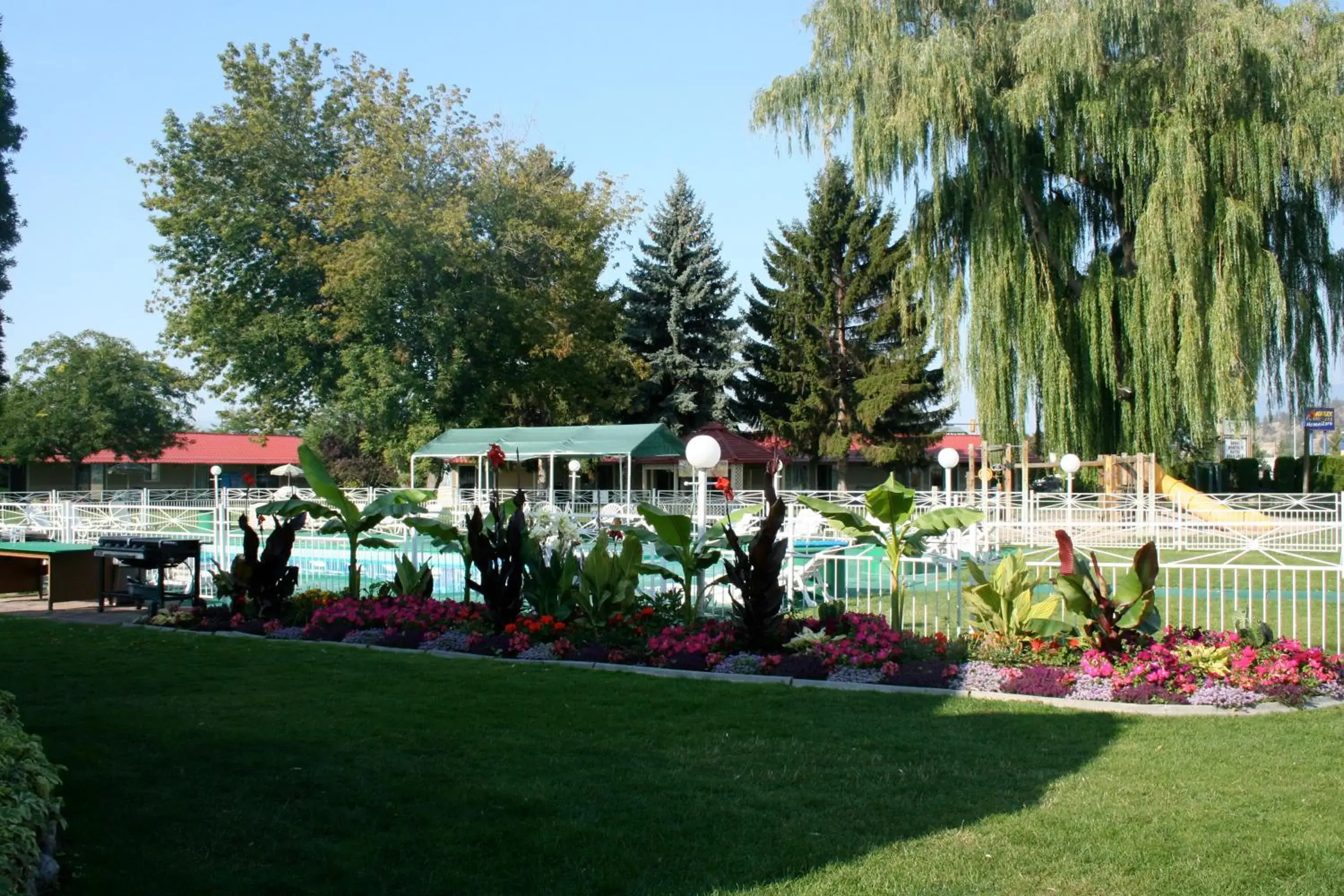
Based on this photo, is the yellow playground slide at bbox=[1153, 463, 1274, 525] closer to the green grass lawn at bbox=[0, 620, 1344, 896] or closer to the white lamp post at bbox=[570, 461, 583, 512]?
the white lamp post at bbox=[570, 461, 583, 512]

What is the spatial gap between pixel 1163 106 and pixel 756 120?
862cm

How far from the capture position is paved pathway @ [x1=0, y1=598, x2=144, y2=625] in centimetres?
1259

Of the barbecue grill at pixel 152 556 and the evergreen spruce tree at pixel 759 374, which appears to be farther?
the evergreen spruce tree at pixel 759 374

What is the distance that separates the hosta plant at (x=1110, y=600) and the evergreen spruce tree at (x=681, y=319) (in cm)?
3431

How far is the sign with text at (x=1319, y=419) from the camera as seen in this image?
25.0 metres

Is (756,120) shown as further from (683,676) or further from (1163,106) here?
(683,676)

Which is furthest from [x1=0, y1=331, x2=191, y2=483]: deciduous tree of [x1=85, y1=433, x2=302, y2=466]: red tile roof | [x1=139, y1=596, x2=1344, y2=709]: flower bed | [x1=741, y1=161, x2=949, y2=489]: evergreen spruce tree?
[x1=139, y1=596, x2=1344, y2=709]: flower bed

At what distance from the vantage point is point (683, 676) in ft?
28.8

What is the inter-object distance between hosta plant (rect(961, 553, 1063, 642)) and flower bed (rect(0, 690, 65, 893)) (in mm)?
6900

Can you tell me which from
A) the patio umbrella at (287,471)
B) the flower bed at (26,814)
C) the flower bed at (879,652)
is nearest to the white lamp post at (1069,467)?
the flower bed at (879,652)

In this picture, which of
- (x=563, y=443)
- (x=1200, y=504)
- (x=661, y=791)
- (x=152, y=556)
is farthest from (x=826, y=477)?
(x=661, y=791)

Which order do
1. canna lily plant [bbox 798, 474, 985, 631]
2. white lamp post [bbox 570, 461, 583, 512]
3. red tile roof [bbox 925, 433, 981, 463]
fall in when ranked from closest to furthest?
canna lily plant [bbox 798, 474, 985, 631]
white lamp post [bbox 570, 461, 583, 512]
red tile roof [bbox 925, 433, 981, 463]

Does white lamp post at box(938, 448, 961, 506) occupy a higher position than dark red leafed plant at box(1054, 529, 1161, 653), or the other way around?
white lamp post at box(938, 448, 961, 506)

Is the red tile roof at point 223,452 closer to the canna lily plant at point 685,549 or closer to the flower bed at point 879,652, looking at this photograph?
the flower bed at point 879,652
